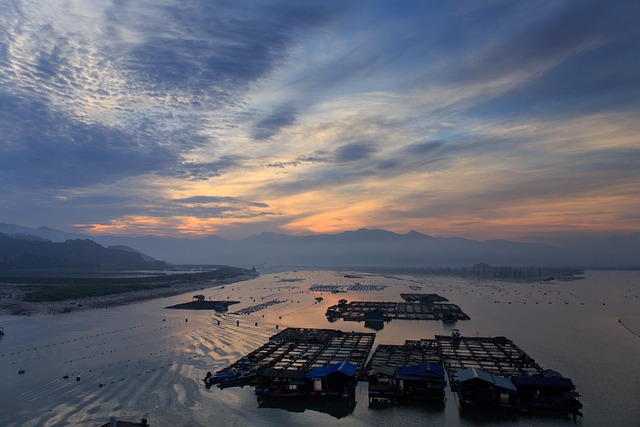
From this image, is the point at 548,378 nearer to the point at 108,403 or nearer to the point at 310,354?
the point at 310,354

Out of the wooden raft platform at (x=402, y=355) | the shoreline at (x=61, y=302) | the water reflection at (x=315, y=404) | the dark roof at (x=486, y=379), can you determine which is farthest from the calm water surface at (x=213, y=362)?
the shoreline at (x=61, y=302)

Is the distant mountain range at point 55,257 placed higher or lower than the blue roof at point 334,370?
higher

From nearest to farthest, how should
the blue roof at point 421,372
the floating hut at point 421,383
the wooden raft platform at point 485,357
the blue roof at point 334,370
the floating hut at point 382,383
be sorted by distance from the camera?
the floating hut at point 421,383 → the floating hut at point 382,383 → the blue roof at point 421,372 → the blue roof at point 334,370 → the wooden raft platform at point 485,357

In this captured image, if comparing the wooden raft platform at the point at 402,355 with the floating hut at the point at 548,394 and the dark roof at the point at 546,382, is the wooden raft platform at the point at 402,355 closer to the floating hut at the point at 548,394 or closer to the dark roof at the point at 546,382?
the dark roof at the point at 546,382

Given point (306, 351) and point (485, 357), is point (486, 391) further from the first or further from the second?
point (306, 351)

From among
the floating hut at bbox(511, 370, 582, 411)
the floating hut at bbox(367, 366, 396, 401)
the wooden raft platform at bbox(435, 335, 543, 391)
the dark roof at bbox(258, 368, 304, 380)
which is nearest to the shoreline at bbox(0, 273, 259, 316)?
the dark roof at bbox(258, 368, 304, 380)

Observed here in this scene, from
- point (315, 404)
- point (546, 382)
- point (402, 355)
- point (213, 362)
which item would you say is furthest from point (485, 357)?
point (213, 362)
